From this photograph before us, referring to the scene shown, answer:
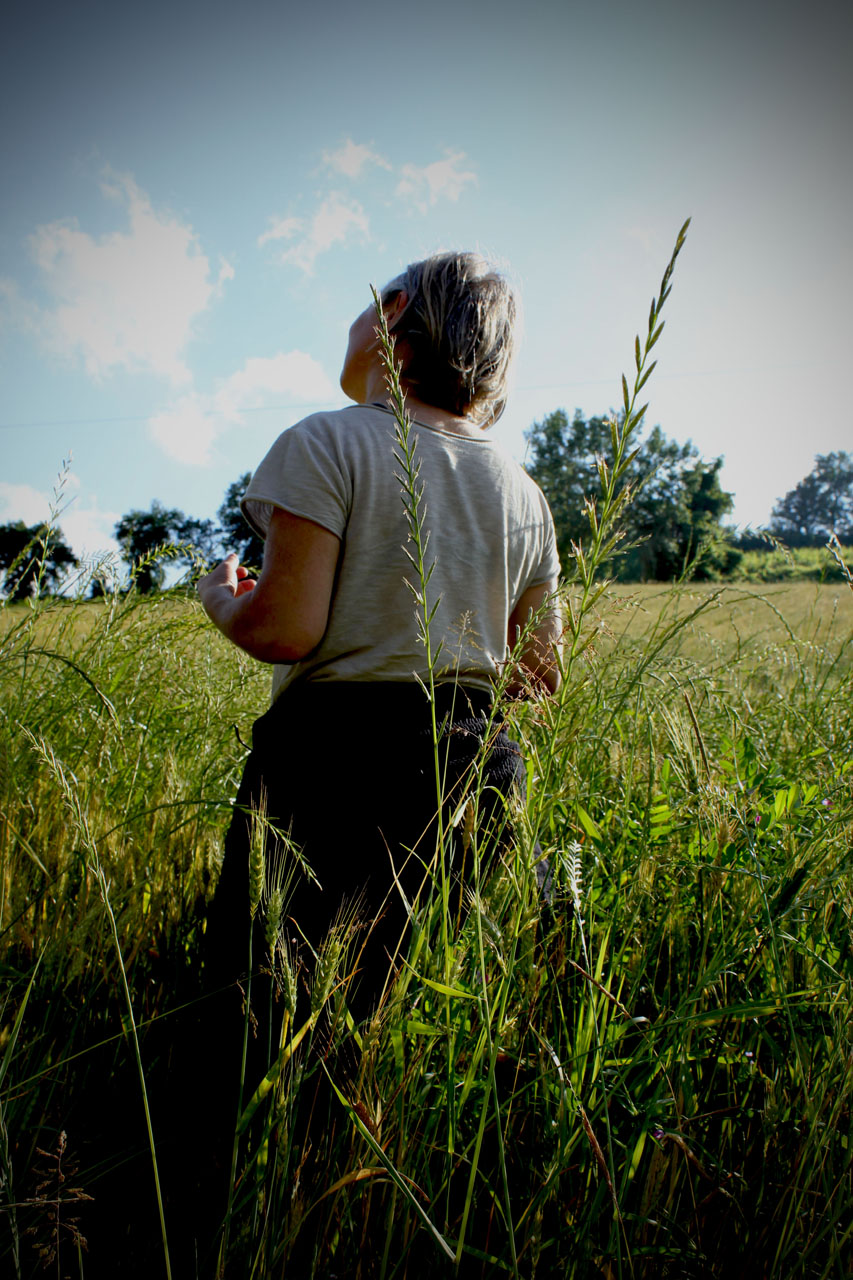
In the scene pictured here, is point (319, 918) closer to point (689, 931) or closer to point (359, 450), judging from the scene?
point (689, 931)

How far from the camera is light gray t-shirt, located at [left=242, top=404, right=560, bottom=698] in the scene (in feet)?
4.60

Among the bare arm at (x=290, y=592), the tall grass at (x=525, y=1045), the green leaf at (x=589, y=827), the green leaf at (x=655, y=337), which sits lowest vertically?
the tall grass at (x=525, y=1045)

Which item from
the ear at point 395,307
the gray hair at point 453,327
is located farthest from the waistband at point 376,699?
the ear at point 395,307

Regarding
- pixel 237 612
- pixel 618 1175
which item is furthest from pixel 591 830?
pixel 237 612

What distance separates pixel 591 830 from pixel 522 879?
562 mm

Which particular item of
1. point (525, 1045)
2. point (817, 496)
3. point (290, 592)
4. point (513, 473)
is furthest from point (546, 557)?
point (817, 496)

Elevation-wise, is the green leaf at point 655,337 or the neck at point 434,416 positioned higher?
the neck at point 434,416

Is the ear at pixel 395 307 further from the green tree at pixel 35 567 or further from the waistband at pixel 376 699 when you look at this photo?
the green tree at pixel 35 567

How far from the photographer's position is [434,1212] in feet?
2.83

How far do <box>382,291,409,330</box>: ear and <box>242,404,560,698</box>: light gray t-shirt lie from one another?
0.30 meters

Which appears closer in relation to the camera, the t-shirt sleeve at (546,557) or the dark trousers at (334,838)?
the dark trousers at (334,838)

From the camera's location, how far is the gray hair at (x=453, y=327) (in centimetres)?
159

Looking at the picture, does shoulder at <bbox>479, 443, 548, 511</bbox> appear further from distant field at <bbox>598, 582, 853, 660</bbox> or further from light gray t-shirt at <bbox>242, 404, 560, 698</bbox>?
distant field at <bbox>598, 582, 853, 660</bbox>

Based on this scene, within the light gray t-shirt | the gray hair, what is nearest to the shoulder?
the light gray t-shirt
